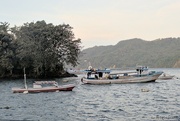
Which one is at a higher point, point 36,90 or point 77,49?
point 77,49

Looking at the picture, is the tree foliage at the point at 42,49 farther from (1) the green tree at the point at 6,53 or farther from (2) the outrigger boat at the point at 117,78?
(2) the outrigger boat at the point at 117,78

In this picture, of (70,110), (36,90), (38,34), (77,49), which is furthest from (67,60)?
(70,110)

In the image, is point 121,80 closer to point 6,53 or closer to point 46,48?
point 46,48

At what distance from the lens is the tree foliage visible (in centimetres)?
9525

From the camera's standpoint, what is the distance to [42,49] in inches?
3748

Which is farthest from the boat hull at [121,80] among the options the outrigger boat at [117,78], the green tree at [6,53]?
the green tree at [6,53]

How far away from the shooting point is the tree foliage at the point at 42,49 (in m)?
95.2

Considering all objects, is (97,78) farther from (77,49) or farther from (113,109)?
Answer: (113,109)

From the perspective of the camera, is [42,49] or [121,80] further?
[42,49]

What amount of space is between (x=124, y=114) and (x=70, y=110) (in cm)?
652

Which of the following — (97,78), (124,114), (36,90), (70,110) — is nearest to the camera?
(124,114)

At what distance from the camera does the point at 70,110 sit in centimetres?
3325

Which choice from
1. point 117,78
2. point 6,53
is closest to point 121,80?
point 117,78

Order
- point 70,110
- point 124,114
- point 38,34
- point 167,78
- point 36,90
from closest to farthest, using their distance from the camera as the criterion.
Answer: point 124,114
point 70,110
point 36,90
point 167,78
point 38,34
